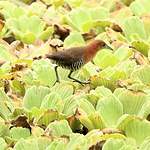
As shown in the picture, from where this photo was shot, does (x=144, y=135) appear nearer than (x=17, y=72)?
Yes

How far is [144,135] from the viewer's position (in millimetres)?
2197

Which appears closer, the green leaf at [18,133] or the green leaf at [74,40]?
the green leaf at [18,133]

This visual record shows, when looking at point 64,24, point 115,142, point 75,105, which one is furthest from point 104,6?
point 115,142

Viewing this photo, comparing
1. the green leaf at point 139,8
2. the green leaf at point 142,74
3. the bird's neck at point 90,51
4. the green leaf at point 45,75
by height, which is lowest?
the green leaf at point 139,8

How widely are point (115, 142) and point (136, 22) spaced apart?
1.32 meters

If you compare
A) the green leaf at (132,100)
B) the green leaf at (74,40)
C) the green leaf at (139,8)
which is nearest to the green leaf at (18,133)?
the green leaf at (132,100)

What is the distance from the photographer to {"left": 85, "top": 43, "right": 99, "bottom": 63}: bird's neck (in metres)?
2.68

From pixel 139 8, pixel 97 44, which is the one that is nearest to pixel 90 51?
pixel 97 44

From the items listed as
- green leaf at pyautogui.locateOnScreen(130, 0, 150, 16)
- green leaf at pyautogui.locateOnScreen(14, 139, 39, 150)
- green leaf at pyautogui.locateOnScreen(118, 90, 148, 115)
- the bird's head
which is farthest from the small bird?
green leaf at pyautogui.locateOnScreen(130, 0, 150, 16)

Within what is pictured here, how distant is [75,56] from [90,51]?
0.10 meters

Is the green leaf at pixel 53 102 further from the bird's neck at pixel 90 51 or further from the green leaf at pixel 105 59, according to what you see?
the green leaf at pixel 105 59

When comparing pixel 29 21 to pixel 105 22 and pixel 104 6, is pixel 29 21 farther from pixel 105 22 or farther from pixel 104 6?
pixel 104 6

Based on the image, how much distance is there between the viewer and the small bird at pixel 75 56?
2568 mm

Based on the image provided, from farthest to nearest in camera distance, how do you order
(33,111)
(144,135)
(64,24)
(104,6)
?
1. (104,6)
2. (64,24)
3. (33,111)
4. (144,135)
